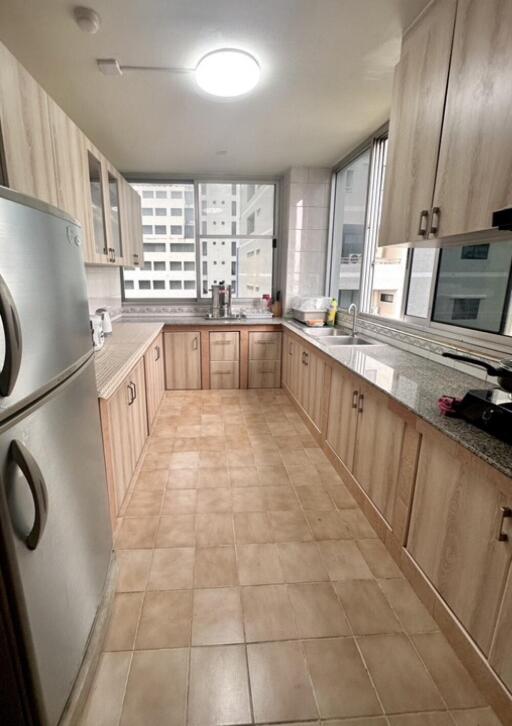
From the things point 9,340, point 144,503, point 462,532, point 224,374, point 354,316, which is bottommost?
point 144,503

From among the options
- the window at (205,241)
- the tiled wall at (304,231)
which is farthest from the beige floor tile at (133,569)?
the window at (205,241)

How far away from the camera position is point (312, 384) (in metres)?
3.03

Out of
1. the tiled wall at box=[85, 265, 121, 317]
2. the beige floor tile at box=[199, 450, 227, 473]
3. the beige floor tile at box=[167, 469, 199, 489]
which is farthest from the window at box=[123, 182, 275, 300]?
the beige floor tile at box=[167, 469, 199, 489]

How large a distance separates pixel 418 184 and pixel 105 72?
6.13ft

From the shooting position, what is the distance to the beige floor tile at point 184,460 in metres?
2.52

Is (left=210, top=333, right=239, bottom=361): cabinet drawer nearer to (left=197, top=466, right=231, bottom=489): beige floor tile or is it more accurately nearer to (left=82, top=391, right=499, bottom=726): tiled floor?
(left=197, top=466, right=231, bottom=489): beige floor tile

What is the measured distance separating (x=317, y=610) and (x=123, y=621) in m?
0.77

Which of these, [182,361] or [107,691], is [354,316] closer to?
[182,361]

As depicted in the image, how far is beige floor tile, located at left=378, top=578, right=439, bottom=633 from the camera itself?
1368mm

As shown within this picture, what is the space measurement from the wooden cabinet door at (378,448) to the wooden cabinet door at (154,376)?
1754mm

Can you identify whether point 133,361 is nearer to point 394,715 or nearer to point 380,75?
point 394,715

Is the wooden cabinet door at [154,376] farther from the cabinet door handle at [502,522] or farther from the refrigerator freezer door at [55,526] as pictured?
the cabinet door handle at [502,522]

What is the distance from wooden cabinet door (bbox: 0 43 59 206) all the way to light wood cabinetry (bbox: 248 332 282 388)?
2623 mm

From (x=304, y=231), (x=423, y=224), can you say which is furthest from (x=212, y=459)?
(x=304, y=231)
